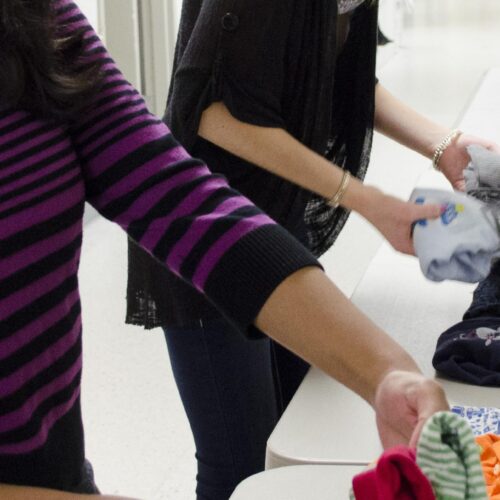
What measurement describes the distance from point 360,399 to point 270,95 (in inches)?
17.6

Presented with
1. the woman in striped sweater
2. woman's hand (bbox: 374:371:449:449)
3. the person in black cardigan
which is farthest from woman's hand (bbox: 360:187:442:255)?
woman's hand (bbox: 374:371:449:449)

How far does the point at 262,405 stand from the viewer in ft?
5.25

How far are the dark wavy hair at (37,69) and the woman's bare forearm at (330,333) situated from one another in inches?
10.9

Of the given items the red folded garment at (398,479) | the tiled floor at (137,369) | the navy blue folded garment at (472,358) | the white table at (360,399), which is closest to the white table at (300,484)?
the white table at (360,399)

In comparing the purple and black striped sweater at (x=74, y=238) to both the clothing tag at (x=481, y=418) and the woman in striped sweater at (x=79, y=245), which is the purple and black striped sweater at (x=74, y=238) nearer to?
the woman in striped sweater at (x=79, y=245)

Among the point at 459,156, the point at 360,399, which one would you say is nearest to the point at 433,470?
the point at 360,399

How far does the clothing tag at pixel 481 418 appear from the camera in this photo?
50.6 inches

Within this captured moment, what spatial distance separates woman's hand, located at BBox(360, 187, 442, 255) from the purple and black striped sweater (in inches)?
19.4

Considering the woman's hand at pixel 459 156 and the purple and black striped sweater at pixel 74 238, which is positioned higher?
the purple and black striped sweater at pixel 74 238

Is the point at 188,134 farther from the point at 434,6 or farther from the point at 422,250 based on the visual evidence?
the point at 434,6

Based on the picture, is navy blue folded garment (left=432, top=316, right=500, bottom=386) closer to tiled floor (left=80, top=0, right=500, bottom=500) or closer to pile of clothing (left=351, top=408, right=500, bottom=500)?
pile of clothing (left=351, top=408, right=500, bottom=500)

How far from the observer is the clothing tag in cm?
129

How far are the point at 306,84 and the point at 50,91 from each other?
2.08ft

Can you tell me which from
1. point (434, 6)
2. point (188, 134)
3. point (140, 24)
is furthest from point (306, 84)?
point (434, 6)
